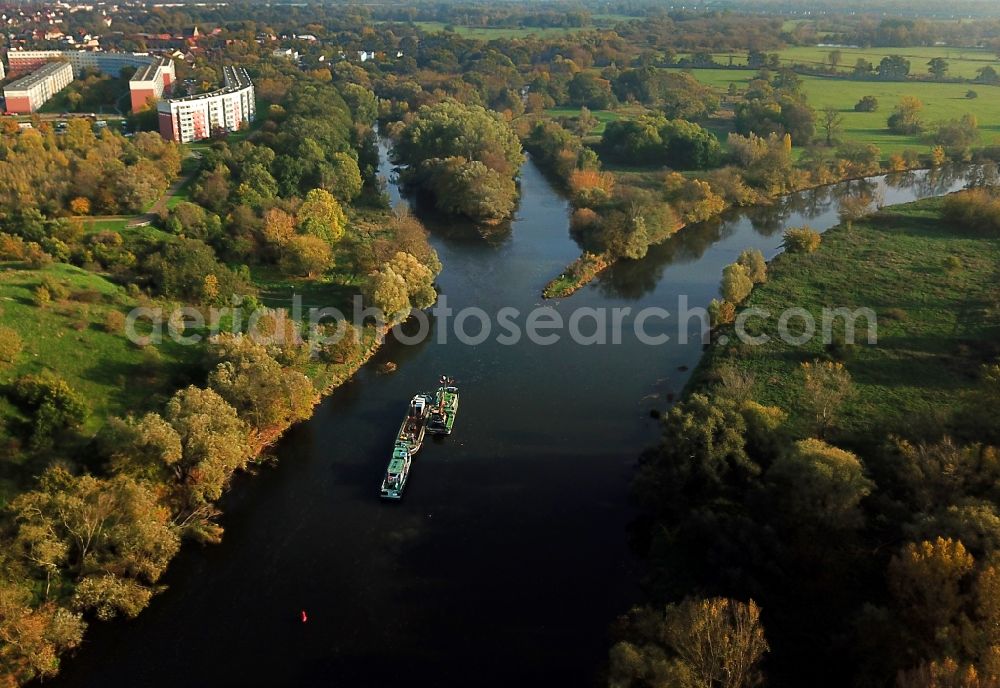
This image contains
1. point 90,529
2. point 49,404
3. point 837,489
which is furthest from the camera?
point 49,404

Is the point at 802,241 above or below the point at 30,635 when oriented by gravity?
above

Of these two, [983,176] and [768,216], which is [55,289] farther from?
[983,176]

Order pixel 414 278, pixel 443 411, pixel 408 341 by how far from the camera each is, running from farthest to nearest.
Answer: pixel 414 278, pixel 408 341, pixel 443 411

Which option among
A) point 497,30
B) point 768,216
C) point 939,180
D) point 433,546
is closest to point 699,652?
point 433,546

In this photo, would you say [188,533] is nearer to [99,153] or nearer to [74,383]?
[74,383]

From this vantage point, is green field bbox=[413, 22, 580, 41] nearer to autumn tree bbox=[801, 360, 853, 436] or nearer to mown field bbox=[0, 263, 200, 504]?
mown field bbox=[0, 263, 200, 504]

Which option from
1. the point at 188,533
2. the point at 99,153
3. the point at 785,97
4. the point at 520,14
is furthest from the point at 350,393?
the point at 520,14

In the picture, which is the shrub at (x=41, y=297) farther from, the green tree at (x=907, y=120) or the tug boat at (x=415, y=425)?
the green tree at (x=907, y=120)
